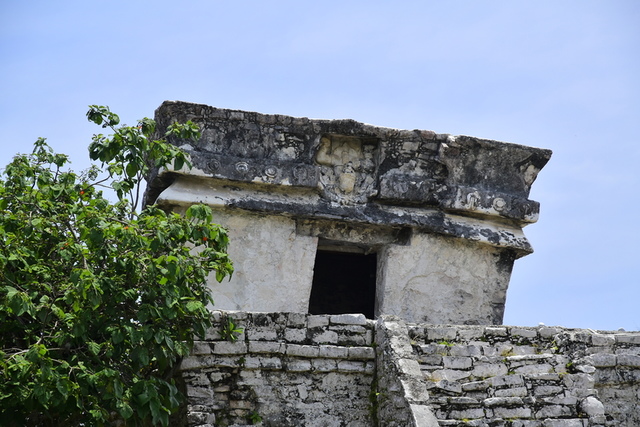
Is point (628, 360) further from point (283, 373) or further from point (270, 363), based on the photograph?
point (270, 363)

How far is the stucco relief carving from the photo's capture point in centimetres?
1078

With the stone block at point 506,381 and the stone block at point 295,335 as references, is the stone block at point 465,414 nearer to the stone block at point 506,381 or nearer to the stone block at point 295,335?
the stone block at point 506,381

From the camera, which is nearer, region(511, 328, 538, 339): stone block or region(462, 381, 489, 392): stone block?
region(462, 381, 489, 392): stone block

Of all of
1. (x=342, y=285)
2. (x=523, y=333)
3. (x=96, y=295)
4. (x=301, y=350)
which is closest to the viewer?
(x=96, y=295)

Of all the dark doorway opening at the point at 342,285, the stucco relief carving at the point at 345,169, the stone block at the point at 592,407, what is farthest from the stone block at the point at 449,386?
the dark doorway opening at the point at 342,285

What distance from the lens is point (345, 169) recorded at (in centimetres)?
1087

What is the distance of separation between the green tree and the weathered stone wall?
482mm

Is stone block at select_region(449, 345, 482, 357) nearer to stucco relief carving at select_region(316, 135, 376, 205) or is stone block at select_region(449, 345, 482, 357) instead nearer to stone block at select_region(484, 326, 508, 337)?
stone block at select_region(484, 326, 508, 337)

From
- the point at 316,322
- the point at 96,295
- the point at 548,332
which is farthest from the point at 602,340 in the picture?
the point at 96,295

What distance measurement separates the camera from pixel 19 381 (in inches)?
267

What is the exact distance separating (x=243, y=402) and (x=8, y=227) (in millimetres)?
2217

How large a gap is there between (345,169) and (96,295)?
4.30 m

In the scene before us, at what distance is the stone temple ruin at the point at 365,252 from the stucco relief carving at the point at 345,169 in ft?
0.05

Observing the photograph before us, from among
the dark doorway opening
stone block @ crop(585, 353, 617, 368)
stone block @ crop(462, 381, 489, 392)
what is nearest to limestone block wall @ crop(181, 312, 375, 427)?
stone block @ crop(462, 381, 489, 392)
